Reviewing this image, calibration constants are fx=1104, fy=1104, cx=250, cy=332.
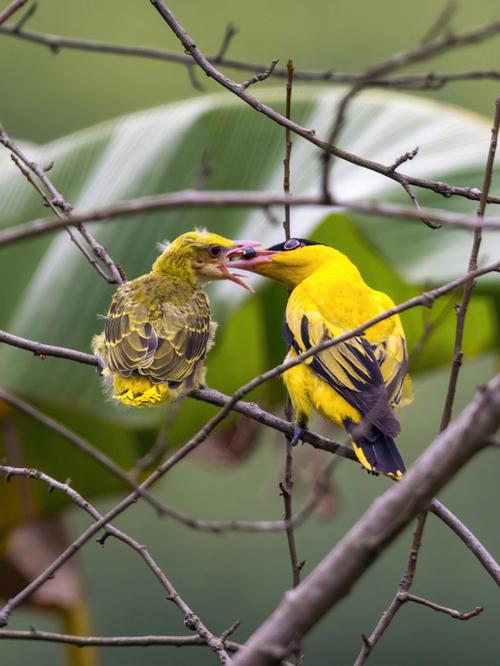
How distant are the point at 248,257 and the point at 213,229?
0.73 meters

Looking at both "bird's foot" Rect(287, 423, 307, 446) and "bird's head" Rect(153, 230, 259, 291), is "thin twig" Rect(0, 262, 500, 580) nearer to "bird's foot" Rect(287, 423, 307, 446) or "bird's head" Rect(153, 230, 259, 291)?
"bird's foot" Rect(287, 423, 307, 446)

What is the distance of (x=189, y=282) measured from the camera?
9.28 feet

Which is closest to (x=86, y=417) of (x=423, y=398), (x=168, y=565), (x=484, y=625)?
(x=168, y=565)

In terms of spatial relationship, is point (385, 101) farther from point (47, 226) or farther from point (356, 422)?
point (47, 226)

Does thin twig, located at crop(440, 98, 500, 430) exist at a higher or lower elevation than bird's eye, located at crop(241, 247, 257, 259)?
lower

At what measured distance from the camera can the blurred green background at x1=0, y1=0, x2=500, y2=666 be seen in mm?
5602

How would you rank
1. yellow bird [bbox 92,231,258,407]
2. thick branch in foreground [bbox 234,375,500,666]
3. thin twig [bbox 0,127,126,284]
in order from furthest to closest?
yellow bird [bbox 92,231,258,407] → thin twig [bbox 0,127,126,284] → thick branch in foreground [bbox 234,375,500,666]

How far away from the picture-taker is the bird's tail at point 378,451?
6.79 ft

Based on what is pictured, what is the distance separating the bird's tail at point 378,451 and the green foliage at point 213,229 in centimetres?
99

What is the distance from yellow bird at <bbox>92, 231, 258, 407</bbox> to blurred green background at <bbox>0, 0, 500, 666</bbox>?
2.66 metres

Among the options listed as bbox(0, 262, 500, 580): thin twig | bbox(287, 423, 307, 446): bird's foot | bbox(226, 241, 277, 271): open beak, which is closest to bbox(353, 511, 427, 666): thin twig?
bbox(0, 262, 500, 580): thin twig

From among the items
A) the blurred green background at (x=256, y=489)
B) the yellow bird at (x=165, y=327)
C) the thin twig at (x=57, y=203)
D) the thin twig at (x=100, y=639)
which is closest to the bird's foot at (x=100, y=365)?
the yellow bird at (x=165, y=327)

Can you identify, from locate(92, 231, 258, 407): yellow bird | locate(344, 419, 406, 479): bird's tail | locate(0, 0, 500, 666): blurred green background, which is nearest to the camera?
locate(344, 419, 406, 479): bird's tail

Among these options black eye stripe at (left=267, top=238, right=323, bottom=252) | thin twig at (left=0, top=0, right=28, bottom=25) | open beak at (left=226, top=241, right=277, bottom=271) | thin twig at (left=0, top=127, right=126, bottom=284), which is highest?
black eye stripe at (left=267, top=238, right=323, bottom=252)
